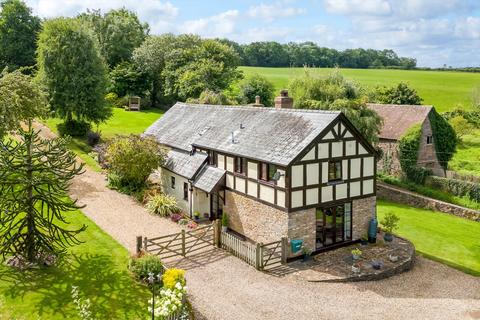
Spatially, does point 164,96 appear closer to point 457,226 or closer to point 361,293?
point 457,226

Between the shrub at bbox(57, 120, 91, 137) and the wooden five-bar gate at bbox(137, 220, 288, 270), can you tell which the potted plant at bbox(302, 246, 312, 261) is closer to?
the wooden five-bar gate at bbox(137, 220, 288, 270)

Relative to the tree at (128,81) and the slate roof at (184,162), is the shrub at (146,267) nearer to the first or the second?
the slate roof at (184,162)

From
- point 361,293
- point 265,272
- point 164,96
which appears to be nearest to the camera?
point 361,293

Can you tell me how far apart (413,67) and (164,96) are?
317 ft

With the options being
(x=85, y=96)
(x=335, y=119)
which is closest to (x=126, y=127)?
(x=85, y=96)

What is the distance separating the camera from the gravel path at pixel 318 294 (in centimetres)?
1716

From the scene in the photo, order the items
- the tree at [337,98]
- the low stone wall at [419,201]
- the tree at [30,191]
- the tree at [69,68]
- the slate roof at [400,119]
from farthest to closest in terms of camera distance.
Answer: the tree at [69,68] → the slate roof at [400,119] → the tree at [337,98] → the low stone wall at [419,201] → the tree at [30,191]

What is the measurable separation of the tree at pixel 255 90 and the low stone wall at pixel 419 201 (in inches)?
1090

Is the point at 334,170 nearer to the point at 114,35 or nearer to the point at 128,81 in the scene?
the point at 128,81

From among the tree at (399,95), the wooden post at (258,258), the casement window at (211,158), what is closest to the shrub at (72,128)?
the casement window at (211,158)

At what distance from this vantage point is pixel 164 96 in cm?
6831

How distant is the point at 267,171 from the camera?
881 inches

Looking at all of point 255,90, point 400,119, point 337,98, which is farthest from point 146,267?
point 255,90

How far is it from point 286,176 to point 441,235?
1388cm
